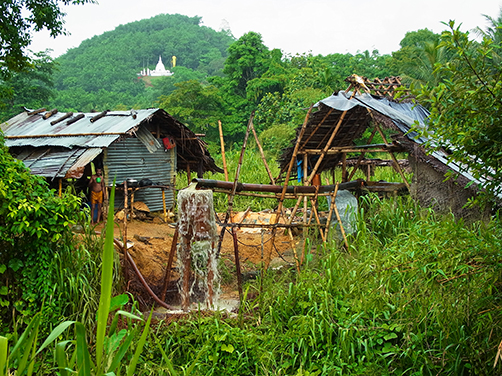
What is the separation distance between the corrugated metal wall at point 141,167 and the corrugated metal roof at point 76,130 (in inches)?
21.6

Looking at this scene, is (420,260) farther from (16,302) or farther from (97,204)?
(97,204)

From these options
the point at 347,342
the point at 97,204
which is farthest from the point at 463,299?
the point at 97,204

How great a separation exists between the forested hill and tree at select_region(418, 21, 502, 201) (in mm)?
32017

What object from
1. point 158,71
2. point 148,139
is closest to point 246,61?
point 148,139

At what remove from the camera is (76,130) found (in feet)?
39.1

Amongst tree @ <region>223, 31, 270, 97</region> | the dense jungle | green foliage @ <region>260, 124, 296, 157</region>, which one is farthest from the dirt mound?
tree @ <region>223, 31, 270, 97</region>

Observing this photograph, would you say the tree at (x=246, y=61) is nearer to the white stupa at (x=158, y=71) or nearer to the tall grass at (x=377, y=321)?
the tall grass at (x=377, y=321)

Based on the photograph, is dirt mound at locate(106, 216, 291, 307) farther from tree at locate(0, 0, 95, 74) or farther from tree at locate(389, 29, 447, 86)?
tree at locate(389, 29, 447, 86)

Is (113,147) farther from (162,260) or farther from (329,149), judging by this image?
(329,149)

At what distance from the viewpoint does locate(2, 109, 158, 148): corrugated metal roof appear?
10984mm

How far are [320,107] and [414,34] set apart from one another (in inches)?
1000

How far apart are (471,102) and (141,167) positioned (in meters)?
10.3

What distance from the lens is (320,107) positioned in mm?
7680

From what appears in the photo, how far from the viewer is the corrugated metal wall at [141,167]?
11500 mm
